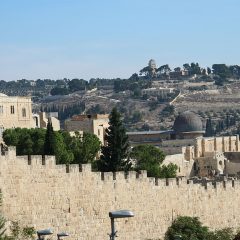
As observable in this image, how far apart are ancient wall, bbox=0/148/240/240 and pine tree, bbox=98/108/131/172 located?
752 cm

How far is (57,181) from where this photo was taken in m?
33.3

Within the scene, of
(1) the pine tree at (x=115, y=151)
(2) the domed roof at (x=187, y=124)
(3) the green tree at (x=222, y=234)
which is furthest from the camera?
(2) the domed roof at (x=187, y=124)

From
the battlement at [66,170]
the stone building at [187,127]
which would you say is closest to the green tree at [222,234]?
the battlement at [66,170]

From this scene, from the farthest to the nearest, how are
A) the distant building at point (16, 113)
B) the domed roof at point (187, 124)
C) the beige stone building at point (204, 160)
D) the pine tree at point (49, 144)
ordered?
the domed roof at point (187, 124)
the distant building at point (16, 113)
the beige stone building at point (204, 160)
the pine tree at point (49, 144)

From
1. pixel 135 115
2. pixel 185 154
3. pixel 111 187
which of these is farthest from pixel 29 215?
pixel 135 115

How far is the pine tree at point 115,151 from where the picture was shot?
48.4 m

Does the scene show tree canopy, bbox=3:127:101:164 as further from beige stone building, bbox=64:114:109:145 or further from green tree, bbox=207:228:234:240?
beige stone building, bbox=64:114:109:145

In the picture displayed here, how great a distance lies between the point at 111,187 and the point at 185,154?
2215 inches

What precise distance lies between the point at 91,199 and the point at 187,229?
15.8 feet

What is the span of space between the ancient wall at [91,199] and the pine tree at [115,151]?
7517 millimetres

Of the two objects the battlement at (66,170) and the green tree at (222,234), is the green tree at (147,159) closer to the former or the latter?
the green tree at (222,234)

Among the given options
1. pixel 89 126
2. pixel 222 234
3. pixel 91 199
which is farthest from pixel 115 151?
pixel 89 126

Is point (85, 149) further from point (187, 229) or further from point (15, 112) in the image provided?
point (15, 112)

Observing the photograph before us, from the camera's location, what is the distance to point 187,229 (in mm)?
38438
